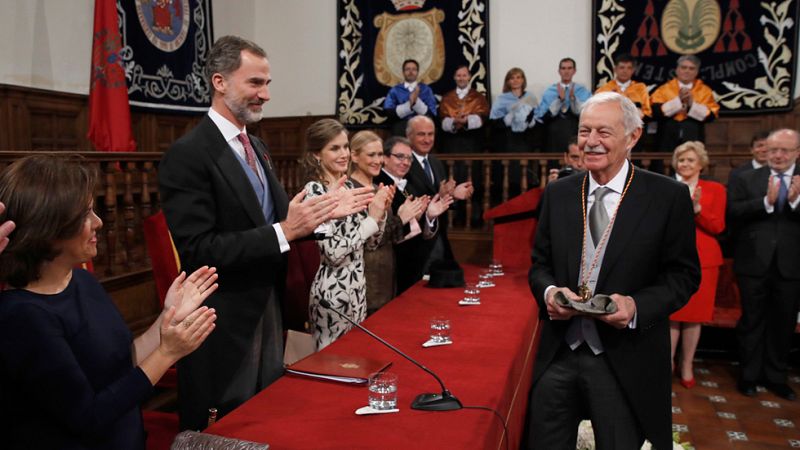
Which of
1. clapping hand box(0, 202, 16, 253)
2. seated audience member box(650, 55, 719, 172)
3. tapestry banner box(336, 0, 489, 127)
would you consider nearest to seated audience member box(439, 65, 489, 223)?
tapestry banner box(336, 0, 489, 127)

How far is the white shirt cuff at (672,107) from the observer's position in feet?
20.9

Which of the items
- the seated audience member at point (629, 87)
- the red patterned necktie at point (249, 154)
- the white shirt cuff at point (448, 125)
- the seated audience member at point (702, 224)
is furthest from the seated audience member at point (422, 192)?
the seated audience member at point (629, 87)

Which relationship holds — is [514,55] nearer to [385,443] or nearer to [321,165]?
[321,165]

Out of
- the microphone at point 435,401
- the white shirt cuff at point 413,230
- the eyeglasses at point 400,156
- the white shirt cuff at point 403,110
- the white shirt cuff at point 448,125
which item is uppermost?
the white shirt cuff at point 403,110

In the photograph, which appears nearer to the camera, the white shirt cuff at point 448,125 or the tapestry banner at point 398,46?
the white shirt cuff at point 448,125

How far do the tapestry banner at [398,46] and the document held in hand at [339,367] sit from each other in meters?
6.47

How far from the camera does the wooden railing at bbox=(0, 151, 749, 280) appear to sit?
455 centimetres

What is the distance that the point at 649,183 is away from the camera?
1932 millimetres

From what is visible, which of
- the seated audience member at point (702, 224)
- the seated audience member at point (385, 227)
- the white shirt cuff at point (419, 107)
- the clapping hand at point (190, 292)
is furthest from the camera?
the white shirt cuff at point (419, 107)

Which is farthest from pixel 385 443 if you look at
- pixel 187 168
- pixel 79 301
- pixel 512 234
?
pixel 512 234

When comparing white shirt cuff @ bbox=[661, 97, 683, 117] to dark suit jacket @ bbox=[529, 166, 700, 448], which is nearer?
dark suit jacket @ bbox=[529, 166, 700, 448]

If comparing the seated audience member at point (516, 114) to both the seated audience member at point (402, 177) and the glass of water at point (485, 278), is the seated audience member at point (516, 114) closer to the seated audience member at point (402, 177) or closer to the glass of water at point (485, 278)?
the seated audience member at point (402, 177)

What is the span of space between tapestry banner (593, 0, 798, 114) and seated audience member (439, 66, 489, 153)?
59.9 inches

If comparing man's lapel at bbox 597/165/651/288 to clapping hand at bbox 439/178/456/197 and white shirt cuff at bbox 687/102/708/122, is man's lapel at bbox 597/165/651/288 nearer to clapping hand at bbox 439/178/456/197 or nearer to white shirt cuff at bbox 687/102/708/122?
clapping hand at bbox 439/178/456/197
